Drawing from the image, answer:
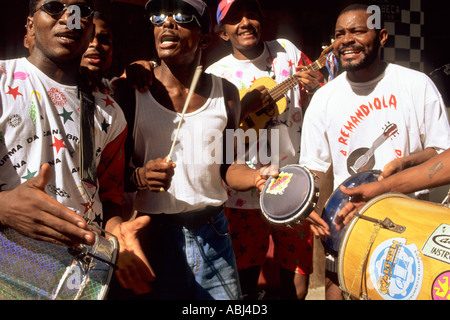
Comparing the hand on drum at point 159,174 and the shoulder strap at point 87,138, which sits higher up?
the shoulder strap at point 87,138

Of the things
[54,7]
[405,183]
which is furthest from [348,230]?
[54,7]

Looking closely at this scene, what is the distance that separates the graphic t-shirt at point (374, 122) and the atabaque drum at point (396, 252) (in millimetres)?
680

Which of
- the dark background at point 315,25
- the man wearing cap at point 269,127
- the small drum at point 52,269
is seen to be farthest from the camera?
the dark background at point 315,25

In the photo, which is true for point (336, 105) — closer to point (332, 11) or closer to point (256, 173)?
point (256, 173)

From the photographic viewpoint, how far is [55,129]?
1.88 metres

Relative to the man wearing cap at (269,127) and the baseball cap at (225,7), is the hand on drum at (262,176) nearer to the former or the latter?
the man wearing cap at (269,127)

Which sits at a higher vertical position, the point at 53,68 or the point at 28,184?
the point at 53,68

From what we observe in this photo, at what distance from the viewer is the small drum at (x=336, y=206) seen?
2.59 meters

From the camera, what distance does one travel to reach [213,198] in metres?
2.45

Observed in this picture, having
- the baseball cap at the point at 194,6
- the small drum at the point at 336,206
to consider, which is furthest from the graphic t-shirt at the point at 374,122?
the baseball cap at the point at 194,6

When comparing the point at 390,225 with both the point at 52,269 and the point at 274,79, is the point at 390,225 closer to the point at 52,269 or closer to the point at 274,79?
the point at 52,269
